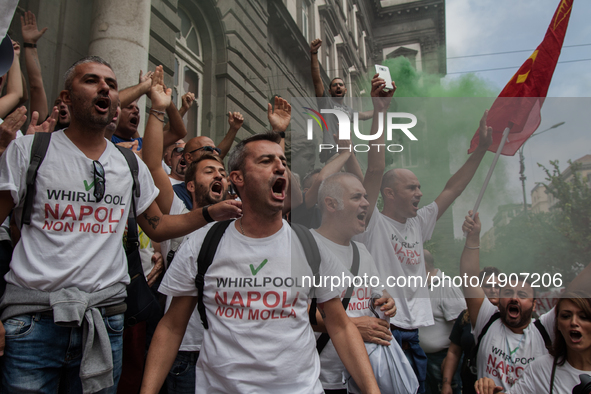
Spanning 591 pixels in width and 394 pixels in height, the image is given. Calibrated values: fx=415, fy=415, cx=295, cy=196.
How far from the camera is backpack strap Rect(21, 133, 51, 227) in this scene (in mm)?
1967

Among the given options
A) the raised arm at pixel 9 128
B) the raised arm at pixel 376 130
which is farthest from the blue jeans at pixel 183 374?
the raised arm at pixel 376 130

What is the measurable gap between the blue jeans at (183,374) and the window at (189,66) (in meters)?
6.09

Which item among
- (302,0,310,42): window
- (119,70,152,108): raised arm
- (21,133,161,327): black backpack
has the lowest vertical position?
(21,133,161,327): black backpack

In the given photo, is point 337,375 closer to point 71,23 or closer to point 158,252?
point 158,252

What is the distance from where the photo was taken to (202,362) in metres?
1.93

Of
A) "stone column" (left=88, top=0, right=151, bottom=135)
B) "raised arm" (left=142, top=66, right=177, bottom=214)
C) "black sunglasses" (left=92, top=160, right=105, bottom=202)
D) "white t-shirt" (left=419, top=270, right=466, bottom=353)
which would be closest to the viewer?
"black sunglasses" (left=92, top=160, right=105, bottom=202)

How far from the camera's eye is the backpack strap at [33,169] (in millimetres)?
1967

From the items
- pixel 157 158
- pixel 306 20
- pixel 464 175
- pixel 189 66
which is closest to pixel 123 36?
pixel 189 66

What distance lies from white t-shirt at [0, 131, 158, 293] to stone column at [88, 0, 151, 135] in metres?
3.35

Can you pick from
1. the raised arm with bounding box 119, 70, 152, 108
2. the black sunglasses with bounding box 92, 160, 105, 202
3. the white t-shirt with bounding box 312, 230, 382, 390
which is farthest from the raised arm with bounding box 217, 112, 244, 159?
the black sunglasses with bounding box 92, 160, 105, 202

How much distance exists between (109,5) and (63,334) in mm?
4847

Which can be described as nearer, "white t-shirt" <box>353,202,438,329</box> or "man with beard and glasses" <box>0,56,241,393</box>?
"man with beard and glasses" <box>0,56,241,393</box>

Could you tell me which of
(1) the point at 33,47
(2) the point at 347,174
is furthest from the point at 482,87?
(1) the point at 33,47

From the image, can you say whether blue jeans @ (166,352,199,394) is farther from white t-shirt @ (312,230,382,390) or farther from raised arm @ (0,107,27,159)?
raised arm @ (0,107,27,159)
